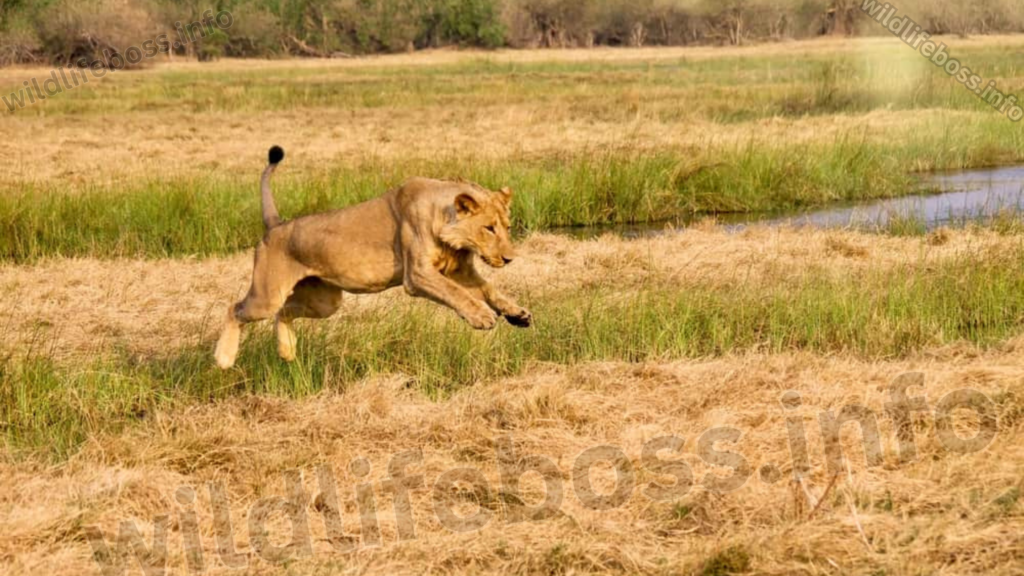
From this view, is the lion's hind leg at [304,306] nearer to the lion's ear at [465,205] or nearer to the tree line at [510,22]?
the lion's ear at [465,205]

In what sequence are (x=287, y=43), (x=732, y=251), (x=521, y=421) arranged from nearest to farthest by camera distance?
1. (x=521, y=421)
2. (x=732, y=251)
3. (x=287, y=43)

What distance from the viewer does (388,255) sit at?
7656mm

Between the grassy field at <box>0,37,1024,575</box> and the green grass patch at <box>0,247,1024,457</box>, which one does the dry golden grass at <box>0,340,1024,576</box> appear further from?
the green grass patch at <box>0,247,1024,457</box>

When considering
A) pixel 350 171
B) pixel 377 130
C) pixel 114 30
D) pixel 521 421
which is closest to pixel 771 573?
pixel 521 421

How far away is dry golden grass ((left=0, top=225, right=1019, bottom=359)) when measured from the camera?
1153cm

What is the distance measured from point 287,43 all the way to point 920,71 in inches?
1727

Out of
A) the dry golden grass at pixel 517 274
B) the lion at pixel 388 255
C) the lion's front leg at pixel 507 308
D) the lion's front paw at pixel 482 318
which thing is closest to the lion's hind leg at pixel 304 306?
the lion at pixel 388 255

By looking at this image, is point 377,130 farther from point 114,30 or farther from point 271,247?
point 114,30

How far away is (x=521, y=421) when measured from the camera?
7.66 m

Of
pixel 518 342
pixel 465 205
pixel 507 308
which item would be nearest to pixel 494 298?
pixel 507 308

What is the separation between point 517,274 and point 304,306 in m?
5.09

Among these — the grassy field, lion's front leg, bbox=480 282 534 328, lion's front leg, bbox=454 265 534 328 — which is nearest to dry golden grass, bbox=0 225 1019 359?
the grassy field

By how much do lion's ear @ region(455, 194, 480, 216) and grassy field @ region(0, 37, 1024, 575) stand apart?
1.31 m

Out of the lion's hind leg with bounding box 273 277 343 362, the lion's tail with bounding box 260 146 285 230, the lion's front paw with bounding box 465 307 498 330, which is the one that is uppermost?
the lion's tail with bounding box 260 146 285 230
